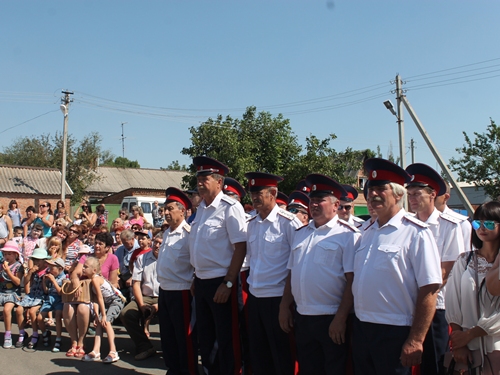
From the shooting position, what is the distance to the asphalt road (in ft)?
19.6

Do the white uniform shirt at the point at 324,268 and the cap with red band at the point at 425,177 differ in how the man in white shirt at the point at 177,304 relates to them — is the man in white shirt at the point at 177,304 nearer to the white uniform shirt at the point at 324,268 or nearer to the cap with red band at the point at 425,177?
the white uniform shirt at the point at 324,268

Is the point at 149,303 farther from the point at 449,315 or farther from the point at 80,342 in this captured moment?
the point at 449,315

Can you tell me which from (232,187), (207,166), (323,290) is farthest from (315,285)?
(232,187)

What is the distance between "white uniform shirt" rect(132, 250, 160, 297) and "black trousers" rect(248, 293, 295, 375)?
108 inches

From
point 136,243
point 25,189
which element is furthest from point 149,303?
point 25,189

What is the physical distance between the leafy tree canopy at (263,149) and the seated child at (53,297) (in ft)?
48.5

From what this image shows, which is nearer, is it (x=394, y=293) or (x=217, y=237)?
(x=394, y=293)

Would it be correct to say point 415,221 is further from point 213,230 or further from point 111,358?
point 111,358

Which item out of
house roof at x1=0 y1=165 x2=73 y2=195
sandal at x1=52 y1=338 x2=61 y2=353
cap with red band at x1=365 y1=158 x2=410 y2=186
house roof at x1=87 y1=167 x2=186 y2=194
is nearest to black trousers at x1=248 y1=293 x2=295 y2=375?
cap with red band at x1=365 y1=158 x2=410 y2=186

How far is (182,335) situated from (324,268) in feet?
6.87

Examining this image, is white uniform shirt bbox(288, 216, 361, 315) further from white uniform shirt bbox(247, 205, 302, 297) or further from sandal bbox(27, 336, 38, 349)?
sandal bbox(27, 336, 38, 349)

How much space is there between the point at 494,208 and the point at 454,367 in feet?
3.61

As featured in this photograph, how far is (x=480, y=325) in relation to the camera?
10.6 feet

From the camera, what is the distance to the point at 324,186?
4098 millimetres
